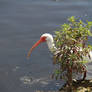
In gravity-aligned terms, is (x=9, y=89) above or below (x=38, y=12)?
below

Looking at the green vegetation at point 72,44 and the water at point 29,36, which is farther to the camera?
the water at point 29,36

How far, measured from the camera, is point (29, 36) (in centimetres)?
1265

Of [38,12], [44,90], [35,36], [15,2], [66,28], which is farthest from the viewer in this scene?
[15,2]

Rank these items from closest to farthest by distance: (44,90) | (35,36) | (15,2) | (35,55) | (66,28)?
1. (66,28)
2. (44,90)
3. (35,55)
4. (35,36)
5. (15,2)

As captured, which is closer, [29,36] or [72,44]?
[72,44]

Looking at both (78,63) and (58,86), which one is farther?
(58,86)

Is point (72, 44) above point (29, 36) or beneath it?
above

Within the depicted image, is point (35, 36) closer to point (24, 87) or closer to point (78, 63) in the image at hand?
point (24, 87)

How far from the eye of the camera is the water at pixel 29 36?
9680mm

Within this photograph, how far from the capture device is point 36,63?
10.9 meters

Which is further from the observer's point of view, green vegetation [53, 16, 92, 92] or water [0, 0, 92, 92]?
water [0, 0, 92, 92]

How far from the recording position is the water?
31.8ft

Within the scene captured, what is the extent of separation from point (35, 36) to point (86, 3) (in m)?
4.77

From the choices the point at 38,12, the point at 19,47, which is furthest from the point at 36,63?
the point at 38,12
